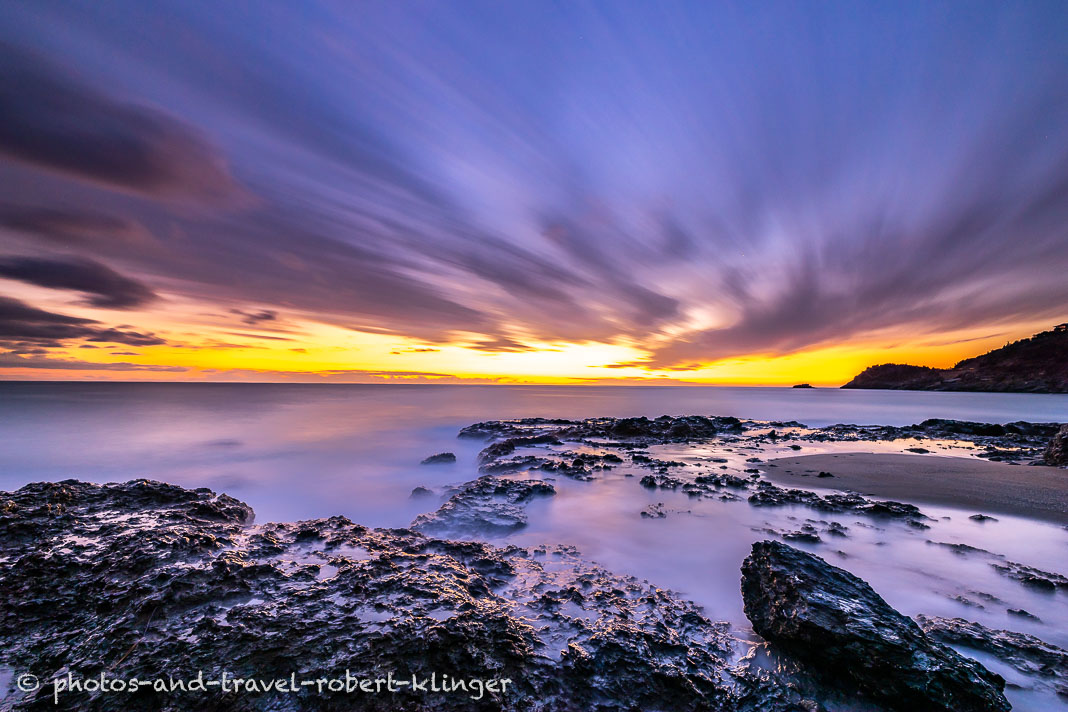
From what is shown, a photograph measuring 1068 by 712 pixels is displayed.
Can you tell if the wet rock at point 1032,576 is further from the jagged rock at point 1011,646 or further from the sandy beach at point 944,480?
the sandy beach at point 944,480

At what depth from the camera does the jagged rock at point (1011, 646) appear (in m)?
3.69

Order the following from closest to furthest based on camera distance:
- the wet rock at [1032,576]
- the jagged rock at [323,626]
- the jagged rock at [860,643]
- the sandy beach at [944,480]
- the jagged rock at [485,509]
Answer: the jagged rock at [323,626] < the jagged rock at [860,643] < the wet rock at [1032,576] < the jagged rock at [485,509] < the sandy beach at [944,480]

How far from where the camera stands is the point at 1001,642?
161 inches

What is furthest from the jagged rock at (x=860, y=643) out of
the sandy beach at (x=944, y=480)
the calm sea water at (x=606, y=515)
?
the sandy beach at (x=944, y=480)

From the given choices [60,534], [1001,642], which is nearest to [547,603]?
[1001,642]

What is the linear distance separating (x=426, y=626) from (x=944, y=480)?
14657mm

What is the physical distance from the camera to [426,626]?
125 inches

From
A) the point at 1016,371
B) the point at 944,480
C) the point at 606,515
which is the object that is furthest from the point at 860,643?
the point at 1016,371

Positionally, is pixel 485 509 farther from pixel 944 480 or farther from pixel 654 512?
pixel 944 480

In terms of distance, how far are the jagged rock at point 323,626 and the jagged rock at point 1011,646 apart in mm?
A: 2458

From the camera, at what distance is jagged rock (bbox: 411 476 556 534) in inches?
299

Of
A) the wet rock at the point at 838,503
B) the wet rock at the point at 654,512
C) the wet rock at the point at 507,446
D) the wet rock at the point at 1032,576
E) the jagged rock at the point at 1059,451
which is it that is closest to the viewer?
the wet rock at the point at 1032,576

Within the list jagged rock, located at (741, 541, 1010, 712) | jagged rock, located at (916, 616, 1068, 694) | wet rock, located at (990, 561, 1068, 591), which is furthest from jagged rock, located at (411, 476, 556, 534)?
wet rock, located at (990, 561, 1068, 591)

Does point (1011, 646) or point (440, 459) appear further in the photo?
point (440, 459)
